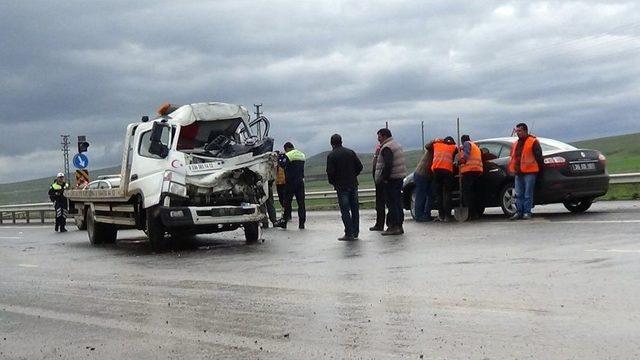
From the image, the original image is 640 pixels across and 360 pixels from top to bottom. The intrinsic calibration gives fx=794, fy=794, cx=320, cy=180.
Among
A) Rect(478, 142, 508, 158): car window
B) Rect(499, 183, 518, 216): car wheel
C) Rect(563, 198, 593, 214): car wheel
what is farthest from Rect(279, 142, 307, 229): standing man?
Rect(563, 198, 593, 214): car wheel

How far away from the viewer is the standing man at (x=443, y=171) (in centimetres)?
1620

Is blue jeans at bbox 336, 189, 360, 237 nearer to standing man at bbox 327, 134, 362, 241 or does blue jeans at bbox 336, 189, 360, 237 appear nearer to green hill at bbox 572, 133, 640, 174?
standing man at bbox 327, 134, 362, 241

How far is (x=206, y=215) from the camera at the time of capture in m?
14.0

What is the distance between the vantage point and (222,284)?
9.46 m

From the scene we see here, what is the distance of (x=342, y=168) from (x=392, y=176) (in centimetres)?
92

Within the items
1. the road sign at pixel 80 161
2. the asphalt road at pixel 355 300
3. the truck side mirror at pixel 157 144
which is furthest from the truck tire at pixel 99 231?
the road sign at pixel 80 161

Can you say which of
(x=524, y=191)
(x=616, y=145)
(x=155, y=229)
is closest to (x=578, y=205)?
(x=524, y=191)

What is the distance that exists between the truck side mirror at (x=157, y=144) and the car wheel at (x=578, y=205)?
26.2 ft

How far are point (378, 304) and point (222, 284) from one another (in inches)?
107

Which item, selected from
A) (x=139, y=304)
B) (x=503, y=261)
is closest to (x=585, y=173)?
(x=503, y=261)

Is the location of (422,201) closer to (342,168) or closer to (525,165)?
(525,165)

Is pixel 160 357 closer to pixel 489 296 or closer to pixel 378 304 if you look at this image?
pixel 378 304

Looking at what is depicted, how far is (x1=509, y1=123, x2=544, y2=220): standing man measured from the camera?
575 inches

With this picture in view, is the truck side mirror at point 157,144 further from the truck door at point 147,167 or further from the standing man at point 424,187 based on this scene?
the standing man at point 424,187
